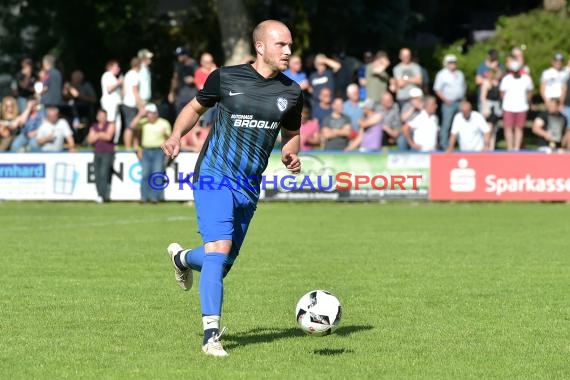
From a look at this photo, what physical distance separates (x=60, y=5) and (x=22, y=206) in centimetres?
1508

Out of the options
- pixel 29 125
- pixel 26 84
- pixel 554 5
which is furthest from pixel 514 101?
pixel 26 84

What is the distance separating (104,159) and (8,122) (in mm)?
4585

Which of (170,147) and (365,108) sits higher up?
(365,108)

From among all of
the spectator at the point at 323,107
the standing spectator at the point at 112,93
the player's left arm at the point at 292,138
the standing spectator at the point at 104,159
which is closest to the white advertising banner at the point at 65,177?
the standing spectator at the point at 104,159

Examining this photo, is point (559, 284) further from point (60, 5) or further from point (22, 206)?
point (60, 5)

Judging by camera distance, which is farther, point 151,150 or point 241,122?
point 151,150

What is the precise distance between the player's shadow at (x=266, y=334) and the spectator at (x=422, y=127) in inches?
628

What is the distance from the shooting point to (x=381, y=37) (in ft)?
122

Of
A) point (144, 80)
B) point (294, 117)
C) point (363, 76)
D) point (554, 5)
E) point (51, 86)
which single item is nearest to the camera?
point (294, 117)

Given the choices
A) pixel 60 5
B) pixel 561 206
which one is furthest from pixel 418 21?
pixel 561 206

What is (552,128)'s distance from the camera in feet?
86.8

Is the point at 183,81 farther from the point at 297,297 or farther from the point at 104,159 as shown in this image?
the point at 297,297

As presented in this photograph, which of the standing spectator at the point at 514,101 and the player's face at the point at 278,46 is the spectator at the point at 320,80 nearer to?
the standing spectator at the point at 514,101

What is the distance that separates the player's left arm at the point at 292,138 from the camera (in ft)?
30.1
